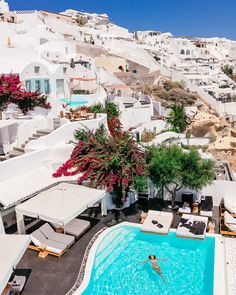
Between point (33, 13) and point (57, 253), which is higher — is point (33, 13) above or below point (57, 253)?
above

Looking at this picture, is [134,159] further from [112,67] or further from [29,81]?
[112,67]

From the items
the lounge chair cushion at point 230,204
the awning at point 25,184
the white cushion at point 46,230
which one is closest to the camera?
the awning at point 25,184

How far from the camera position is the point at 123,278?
1408 cm

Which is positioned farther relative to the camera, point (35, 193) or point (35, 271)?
point (35, 193)

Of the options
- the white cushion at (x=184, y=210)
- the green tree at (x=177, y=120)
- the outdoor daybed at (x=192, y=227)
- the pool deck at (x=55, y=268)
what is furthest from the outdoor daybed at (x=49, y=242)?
the green tree at (x=177, y=120)

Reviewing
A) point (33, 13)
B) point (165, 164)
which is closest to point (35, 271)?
point (165, 164)

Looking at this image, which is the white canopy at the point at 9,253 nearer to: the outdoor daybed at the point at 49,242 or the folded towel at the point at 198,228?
the outdoor daybed at the point at 49,242

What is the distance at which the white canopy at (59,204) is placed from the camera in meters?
15.3

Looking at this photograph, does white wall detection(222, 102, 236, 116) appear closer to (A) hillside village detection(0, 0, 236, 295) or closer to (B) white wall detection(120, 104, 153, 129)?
(B) white wall detection(120, 104, 153, 129)

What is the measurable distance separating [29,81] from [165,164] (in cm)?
2066

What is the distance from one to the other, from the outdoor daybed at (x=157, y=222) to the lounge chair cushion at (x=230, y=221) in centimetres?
326

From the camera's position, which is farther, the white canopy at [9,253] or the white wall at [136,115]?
the white wall at [136,115]

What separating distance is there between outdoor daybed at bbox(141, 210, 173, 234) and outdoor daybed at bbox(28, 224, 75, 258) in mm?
4489

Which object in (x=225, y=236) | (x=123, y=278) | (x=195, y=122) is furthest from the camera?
(x=195, y=122)
